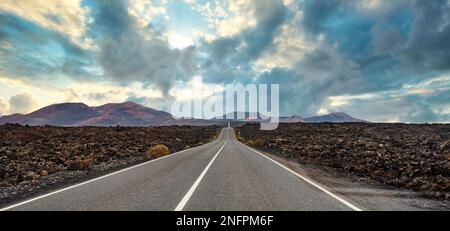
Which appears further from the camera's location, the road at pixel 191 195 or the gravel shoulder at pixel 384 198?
the gravel shoulder at pixel 384 198

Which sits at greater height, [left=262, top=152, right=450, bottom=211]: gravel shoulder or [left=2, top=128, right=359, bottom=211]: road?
[left=2, top=128, right=359, bottom=211]: road

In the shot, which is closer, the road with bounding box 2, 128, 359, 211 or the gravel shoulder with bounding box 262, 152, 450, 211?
the road with bounding box 2, 128, 359, 211

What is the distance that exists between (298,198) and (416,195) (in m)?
4.38

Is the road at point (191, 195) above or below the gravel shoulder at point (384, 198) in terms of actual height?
above

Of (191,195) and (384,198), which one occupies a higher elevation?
(191,195)

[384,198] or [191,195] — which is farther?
[384,198]
